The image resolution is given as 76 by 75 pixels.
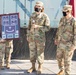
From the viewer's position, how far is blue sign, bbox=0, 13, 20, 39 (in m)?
8.38

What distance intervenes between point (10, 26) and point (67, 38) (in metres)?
1.71

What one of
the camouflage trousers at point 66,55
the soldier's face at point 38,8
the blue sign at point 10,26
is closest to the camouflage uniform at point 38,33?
the soldier's face at point 38,8

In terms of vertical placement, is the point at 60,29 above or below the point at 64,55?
above

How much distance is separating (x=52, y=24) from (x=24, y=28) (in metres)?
0.89

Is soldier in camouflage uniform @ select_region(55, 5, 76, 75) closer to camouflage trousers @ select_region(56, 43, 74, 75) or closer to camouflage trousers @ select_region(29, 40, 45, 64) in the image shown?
camouflage trousers @ select_region(56, 43, 74, 75)

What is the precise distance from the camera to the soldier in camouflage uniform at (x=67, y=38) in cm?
741

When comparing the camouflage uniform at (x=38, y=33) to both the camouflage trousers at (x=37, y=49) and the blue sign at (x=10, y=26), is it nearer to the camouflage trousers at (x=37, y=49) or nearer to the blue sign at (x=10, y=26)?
the camouflage trousers at (x=37, y=49)

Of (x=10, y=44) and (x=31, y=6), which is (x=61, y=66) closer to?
(x=10, y=44)

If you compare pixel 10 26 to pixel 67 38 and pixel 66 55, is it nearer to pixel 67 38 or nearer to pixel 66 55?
pixel 67 38

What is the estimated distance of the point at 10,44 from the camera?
8547 mm

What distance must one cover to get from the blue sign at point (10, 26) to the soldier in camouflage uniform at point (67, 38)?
4.23 ft

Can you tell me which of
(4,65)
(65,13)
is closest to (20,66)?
(4,65)

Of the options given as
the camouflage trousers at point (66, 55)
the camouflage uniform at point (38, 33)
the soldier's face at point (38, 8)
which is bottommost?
the camouflage trousers at point (66, 55)

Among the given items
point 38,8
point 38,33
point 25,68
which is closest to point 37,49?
point 38,33
